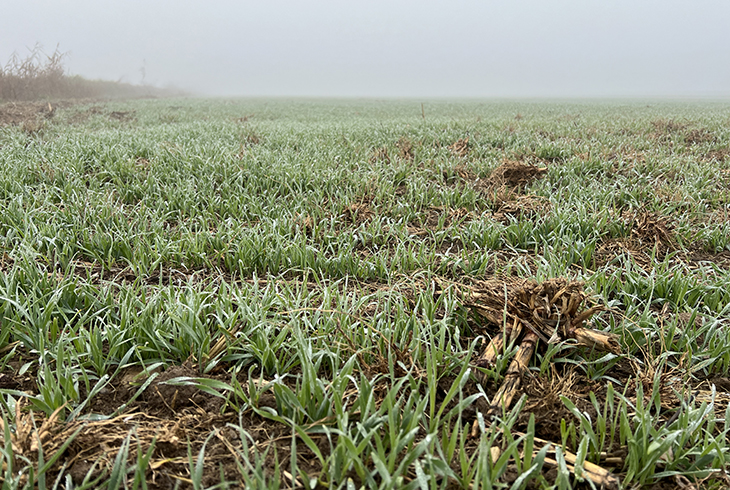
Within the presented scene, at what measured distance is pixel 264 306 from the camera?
1880 millimetres

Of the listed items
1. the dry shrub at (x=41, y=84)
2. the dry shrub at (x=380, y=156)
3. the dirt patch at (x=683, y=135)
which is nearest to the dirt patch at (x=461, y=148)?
the dry shrub at (x=380, y=156)

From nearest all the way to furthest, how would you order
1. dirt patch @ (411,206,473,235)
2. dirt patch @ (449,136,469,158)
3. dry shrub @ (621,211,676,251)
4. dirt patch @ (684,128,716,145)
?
1. dry shrub @ (621,211,676,251)
2. dirt patch @ (411,206,473,235)
3. dirt patch @ (449,136,469,158)
4. dirt patch @ (684,128,716,145)

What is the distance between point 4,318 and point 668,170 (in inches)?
242

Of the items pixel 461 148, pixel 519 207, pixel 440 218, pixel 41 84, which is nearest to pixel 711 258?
pixel 519 207

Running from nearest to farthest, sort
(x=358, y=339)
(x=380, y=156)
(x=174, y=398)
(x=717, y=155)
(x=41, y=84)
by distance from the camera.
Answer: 1. (x=174, y=398)
2. (x=358, y=339)
3. (x=380, y=156)
4. (x=717, y=155)
5. (x=41, y=84)

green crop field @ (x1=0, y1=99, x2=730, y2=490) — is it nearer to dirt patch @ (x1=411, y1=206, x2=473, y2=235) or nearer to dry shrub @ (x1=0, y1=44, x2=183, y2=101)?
dirt patch @ (x1=411, y1=206, x2=473, y2=235)

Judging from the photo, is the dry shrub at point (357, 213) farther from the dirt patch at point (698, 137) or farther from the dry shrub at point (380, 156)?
the dirt patch at point (698, 137)

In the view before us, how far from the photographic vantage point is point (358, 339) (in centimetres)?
171

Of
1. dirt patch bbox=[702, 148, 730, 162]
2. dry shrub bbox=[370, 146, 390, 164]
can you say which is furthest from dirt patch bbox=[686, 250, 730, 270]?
dirt patch bbox=[702, 148, 730, 162]

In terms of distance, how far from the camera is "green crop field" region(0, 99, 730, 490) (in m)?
1.15

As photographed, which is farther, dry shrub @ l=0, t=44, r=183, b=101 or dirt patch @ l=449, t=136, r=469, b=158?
dry shrub @ l=0, t=44, r=183, b=101

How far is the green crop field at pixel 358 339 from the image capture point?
1.15 meters

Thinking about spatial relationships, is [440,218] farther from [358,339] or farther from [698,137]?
[698,137]

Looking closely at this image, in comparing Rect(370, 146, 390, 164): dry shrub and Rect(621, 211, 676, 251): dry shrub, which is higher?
Rect(370, 146, 390, 164): dry shrub
